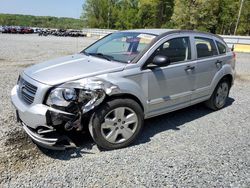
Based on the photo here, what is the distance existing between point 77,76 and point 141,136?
1.50 metres

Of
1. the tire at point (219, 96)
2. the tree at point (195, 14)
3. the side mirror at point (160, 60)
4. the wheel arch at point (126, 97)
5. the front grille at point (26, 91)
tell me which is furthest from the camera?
the tree at point (195, 14)

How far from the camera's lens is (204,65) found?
4.71 metres

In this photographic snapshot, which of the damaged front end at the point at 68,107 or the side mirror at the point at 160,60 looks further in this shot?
the side mirror at the point at 160,60

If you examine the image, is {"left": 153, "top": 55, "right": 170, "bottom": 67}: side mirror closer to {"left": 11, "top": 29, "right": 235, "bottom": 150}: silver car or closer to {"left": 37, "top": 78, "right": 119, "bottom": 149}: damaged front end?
{"left": 11, "top": 29, "right": 235, "bottom": 150}: silver car

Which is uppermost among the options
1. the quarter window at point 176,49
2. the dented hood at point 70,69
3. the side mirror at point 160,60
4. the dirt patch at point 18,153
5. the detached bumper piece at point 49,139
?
the quarter window at point 176,49

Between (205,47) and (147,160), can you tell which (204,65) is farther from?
(147,160)

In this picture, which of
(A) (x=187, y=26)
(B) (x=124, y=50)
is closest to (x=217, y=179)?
(B) (x=124, y=50)

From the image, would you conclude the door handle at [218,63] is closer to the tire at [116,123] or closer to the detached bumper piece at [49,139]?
the tire at [116,123]

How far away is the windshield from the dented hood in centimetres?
24

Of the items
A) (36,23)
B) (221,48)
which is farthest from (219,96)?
(36,23)

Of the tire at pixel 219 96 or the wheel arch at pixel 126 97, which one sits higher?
the wheel arch at pixel 126 97

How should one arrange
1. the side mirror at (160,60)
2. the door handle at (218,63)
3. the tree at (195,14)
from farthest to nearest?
the tree at (195,14)
the door handle at (218,63)
the side mirror at (160,60)

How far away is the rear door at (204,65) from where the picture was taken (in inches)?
182

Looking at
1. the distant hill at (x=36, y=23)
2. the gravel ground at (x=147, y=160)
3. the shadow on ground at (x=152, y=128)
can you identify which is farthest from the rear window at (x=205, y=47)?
the distant hill at (x=36, y=23)
